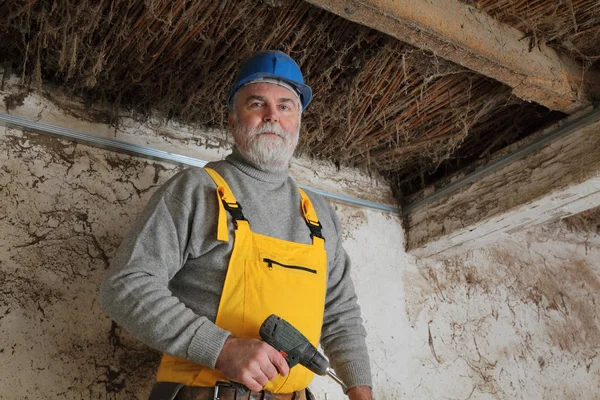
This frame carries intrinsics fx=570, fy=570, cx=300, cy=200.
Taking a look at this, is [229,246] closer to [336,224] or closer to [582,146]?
[336,224]

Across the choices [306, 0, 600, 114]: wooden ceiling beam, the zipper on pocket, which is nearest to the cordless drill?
the zipper on pocket

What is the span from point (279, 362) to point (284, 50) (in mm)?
884

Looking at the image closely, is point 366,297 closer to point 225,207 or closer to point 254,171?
point 254,171

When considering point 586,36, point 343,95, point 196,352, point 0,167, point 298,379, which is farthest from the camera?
point 343,95

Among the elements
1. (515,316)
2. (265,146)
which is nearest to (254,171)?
(265,146)

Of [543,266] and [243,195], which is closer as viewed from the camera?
[243,195]

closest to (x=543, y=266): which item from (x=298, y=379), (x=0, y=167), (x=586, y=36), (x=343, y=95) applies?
(x=586, y=36)

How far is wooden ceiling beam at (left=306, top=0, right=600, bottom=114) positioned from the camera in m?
1.37

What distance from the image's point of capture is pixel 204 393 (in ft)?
3.68

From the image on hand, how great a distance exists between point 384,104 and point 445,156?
0.39 m

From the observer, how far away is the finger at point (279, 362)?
106cm

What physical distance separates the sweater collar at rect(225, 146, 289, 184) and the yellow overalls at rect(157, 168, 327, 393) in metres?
0.11

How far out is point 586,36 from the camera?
1627 mm

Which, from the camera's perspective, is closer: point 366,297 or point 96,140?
point 96,140
